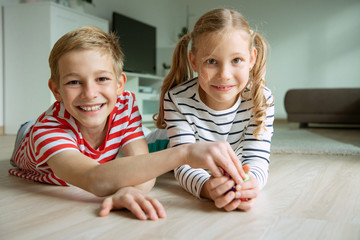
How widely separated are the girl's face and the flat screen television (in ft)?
11.1

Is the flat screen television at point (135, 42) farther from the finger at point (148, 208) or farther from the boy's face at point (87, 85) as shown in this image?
the finger at point (148, 208)

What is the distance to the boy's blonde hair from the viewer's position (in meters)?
1.00

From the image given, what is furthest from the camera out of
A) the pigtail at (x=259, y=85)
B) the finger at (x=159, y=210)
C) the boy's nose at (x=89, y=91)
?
the pigtail at (x=259, y=85)

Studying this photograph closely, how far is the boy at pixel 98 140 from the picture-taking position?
0.84 metres

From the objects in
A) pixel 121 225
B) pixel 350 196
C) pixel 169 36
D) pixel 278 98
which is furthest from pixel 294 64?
pixel 121 225

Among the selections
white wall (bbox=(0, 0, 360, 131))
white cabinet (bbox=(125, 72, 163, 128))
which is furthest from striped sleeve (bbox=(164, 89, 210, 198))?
white wall (bbox=(0, 0, 360, 131))

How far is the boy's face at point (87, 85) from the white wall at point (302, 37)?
4.56 metres

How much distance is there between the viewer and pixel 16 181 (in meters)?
1.26

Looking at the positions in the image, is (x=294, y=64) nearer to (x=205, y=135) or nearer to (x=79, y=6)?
(x=79, y=6)

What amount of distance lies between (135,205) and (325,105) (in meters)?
3.78

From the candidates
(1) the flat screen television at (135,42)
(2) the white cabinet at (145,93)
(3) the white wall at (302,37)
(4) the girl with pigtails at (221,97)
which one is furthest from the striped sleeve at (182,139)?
(3) the white wall at (302,37)

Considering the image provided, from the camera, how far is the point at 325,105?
4152mm

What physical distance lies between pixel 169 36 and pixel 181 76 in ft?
16.4

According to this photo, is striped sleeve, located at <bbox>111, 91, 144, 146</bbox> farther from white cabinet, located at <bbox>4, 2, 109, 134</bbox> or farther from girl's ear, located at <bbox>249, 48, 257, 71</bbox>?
white cabinet, located at <bbox>4, 2, 109, 134</bbox>
